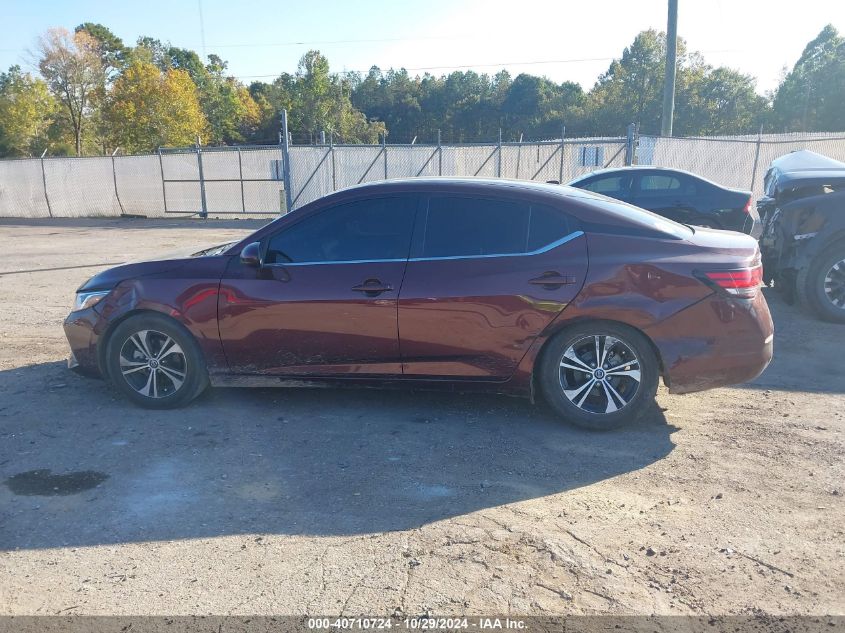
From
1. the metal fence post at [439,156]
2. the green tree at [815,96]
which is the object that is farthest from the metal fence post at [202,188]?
the green tree at [815,96]

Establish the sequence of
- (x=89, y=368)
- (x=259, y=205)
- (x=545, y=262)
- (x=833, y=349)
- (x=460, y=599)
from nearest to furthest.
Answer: (x=460, y=599) < (x=545, y=262) < (x=89, y=368) < (x=833, y=349) < (x=259, y=205)

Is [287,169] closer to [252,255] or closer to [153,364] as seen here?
[153,364]

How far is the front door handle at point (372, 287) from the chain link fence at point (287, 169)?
13.9 meters

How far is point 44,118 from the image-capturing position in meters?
46.7

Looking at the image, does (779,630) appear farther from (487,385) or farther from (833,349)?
(833,349)

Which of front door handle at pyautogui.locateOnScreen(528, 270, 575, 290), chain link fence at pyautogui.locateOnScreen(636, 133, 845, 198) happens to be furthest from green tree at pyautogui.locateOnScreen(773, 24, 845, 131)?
front door handle at pyautogui.locateOnScreen(528, 270, 575, 290)

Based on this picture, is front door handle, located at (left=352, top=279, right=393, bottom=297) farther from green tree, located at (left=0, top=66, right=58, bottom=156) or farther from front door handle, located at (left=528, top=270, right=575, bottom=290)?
green tree, located at (left=0, top=66, right=58, bottom=156)

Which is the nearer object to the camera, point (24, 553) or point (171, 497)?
point (24, 553)

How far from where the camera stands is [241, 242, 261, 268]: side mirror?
16.2 ft

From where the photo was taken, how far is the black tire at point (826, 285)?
755cm

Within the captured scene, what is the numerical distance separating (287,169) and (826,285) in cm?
1505

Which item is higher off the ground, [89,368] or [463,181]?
[463,181]

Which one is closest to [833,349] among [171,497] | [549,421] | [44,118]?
[549,421]

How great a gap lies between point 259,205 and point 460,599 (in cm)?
2191
